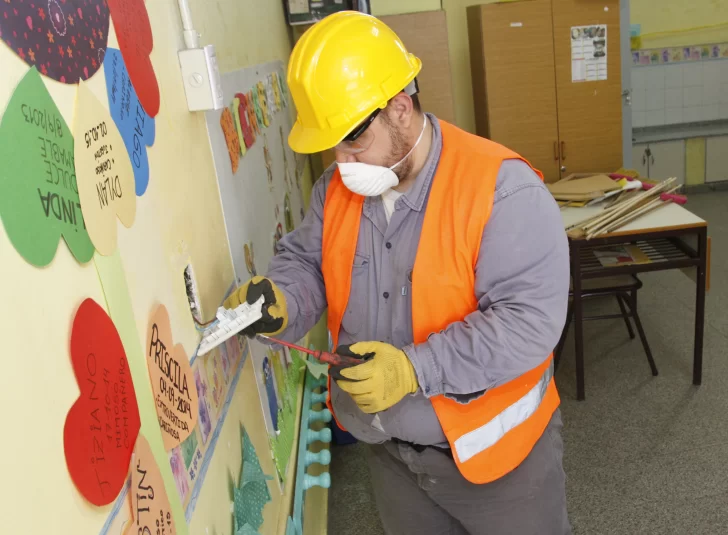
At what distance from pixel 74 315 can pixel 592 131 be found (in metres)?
3.63

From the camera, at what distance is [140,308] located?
848 mm

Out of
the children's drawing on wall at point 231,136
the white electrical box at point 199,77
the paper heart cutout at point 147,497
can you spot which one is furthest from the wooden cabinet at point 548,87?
the paper heart cutout at point 147,497

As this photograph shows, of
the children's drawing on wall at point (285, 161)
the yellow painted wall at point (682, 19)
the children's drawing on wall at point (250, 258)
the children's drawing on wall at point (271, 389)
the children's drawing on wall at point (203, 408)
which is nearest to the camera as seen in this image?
the children's drawing on wall at point (203, 408)

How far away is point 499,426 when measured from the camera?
1346 millimetres

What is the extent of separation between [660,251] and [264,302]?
2225 millimetres

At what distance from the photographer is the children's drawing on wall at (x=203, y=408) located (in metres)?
1.08

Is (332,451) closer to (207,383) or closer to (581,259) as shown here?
(581,259)

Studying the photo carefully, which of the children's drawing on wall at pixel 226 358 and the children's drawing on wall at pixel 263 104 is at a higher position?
the children's drawing on wall at pixel 263 104

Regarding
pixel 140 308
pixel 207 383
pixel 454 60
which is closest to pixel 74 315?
pixel 140 308

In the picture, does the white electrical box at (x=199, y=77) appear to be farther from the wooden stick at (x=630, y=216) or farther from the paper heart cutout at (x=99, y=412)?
the wooden stick at (x=630, y=216)

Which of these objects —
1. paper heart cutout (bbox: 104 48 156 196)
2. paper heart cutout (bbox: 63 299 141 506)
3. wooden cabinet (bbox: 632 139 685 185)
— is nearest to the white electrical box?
paper heart cutout (bbox: 104 48 156 196)

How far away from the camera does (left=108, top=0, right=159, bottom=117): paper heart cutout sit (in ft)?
2.89

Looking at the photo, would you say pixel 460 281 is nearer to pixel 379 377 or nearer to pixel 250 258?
pixel 379 377

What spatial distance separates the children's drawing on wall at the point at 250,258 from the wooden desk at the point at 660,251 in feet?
5.21
